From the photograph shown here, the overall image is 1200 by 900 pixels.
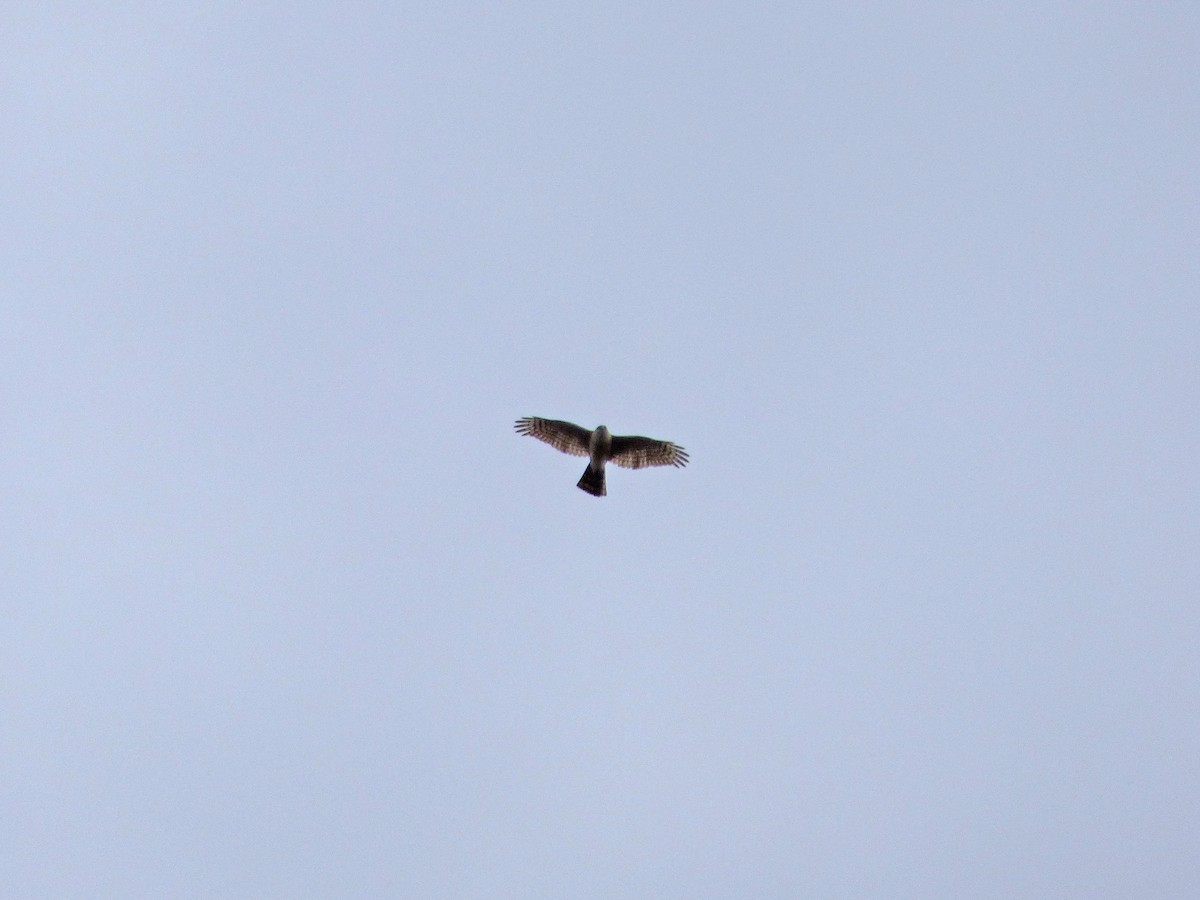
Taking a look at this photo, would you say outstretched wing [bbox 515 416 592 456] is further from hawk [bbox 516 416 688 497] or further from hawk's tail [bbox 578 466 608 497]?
hawk's tail [bbox 578 466 608 497]

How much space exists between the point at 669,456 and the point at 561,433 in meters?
2.80

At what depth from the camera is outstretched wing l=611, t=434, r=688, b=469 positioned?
21.1 metres

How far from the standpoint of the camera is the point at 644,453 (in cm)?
2141

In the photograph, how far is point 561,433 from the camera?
21359 mm

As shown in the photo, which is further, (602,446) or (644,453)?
(644,453)

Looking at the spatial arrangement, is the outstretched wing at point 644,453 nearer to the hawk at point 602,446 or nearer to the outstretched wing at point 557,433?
the hawk at point 602,446

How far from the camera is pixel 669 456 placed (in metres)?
21.4

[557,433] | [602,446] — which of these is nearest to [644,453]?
[602,446]

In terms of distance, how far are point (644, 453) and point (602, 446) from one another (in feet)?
4.48

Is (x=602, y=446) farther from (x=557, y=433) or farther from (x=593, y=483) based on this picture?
(x=557, y=433)

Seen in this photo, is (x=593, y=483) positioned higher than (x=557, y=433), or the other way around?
(x=557, y=433)

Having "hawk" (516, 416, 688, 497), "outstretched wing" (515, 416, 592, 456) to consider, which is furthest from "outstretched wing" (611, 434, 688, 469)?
"outstretched wing" (515, 416, 592, 456)

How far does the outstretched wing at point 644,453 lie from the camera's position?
21094 mm

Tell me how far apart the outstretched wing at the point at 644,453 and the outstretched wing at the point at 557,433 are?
0.85 meters
